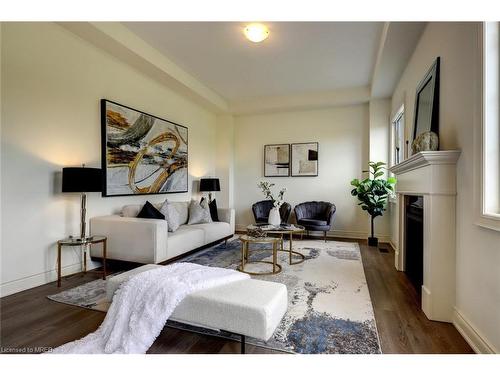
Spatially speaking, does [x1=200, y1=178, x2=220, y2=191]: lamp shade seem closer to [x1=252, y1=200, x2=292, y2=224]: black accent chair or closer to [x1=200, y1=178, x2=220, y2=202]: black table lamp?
[x1=200, y1=178, x2=220, y2=202]: black table lamp

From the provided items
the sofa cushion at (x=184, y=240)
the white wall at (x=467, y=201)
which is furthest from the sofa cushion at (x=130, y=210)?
the white wall at (x=467, y=201)

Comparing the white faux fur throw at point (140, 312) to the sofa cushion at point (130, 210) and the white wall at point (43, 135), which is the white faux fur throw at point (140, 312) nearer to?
the white wall at point (43, 135)

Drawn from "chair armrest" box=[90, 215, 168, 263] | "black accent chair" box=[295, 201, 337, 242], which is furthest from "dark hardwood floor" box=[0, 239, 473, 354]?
"black accent chair" box=[295, 201, 337, 242]

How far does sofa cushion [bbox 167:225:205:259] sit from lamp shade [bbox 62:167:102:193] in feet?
3.63

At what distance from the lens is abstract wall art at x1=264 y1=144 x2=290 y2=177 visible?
20.2 feet

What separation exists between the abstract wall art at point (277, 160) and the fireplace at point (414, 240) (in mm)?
3140

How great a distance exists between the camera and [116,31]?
3209 mm

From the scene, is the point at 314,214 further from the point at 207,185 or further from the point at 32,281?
the point at 32,281

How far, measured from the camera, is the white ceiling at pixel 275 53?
3.28m

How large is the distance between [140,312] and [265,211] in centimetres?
430

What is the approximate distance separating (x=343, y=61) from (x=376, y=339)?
3867 mm

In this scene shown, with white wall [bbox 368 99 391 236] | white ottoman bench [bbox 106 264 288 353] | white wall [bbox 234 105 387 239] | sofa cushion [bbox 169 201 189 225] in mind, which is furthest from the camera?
white wall [bbox 234 105 387 239]

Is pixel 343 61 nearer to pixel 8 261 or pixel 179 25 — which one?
pixel 179 25

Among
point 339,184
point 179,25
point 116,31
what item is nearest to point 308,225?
point 339,184
